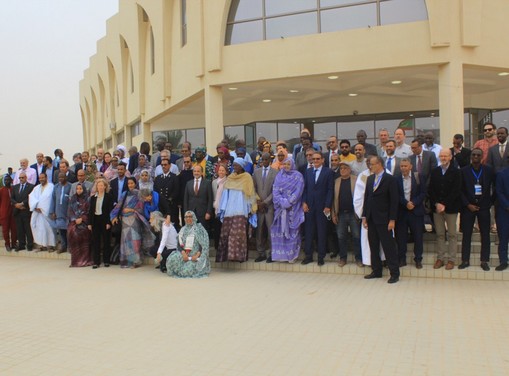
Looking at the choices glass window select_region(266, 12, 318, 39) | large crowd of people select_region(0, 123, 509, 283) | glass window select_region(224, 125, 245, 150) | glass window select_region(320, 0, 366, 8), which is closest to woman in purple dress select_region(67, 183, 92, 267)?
large crowd of people select_region(0, 123, 509, 283)

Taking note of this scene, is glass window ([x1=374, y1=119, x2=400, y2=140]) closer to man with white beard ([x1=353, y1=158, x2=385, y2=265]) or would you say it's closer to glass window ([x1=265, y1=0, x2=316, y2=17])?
glass window ([x1=265, y1=0, x2=316, y2=17])

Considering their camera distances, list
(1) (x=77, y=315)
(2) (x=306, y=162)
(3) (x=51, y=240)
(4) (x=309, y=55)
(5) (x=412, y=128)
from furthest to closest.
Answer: (5) (x=412, y=128)
(4) (x=309, y=55)
(3) (x=51, y=240)
(2) (x=306, y=162)
(1) (x=77, y=315)

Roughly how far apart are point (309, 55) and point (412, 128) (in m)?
6.35

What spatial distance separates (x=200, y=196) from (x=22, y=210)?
500cm

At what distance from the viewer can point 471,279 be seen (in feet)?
23.6

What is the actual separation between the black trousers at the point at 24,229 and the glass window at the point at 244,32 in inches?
277

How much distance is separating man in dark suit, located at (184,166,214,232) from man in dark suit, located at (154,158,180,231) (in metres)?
0.49

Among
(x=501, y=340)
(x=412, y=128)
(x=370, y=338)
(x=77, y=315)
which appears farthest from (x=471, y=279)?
(x=412, y=128)

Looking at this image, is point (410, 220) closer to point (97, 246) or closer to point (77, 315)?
point (77, 315)

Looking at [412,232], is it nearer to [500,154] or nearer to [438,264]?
[438,264]

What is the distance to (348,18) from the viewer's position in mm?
12273

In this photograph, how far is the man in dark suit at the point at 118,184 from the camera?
9625mm

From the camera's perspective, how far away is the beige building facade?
11516mm

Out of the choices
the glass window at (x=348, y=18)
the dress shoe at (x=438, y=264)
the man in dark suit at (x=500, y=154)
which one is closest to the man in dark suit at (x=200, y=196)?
the dress shoe at (x=438, y=264)
